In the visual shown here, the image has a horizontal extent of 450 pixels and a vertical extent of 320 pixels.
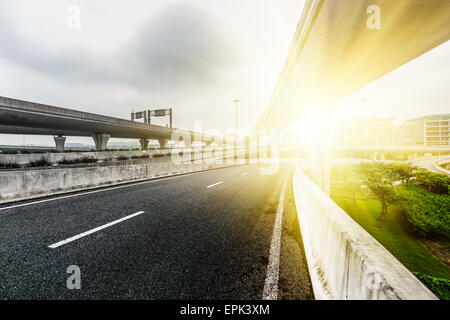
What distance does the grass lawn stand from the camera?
9.17 m

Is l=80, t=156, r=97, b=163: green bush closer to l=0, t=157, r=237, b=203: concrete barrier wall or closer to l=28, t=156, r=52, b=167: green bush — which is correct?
l=28, t=156, r=52, b=167: green bush

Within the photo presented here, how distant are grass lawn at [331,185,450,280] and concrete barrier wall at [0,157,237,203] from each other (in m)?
14.4

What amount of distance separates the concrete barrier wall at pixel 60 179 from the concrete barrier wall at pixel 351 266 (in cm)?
914

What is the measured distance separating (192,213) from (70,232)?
8.95ft

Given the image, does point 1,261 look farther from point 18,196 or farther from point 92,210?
point 18,196

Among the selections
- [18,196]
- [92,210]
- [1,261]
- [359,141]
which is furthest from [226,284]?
[359,141]

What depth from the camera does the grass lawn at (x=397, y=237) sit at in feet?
30.1

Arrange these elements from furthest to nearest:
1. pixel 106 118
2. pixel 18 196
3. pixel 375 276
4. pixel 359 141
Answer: pixel 359 141
pixel 106 118
pixel 18 196
pixel 375 276

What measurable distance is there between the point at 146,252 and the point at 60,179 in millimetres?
6827

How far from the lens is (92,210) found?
530 centimetres

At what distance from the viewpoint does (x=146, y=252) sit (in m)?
3.26

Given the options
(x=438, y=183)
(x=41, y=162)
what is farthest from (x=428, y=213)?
(x=41, y=162)

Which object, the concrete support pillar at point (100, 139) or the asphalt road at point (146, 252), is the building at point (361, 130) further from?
the asphalt road at point (146, 252)

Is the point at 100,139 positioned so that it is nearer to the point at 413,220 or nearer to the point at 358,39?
the point at 358,39
